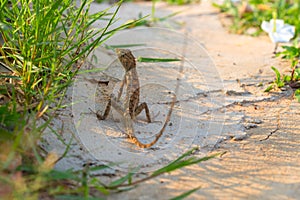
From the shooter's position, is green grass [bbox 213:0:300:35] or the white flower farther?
green grass [bbox 213:0:300:35]

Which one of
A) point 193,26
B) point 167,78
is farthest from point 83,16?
point 193,26

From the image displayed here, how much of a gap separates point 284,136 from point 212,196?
0.68m

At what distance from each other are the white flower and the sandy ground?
0.49 feet

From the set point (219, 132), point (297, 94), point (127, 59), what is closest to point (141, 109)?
point (127, 59)

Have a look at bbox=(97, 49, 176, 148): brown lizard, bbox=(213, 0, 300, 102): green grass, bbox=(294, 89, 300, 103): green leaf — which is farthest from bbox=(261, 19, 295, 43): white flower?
bbox=(97, 49, 176, 148): brown lizard

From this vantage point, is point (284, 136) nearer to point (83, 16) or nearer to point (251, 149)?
point (251, 149)

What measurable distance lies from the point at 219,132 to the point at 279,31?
1.38m

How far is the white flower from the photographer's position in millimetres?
3414

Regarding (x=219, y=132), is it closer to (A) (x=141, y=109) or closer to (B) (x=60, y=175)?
(A) (x=141, y=109)

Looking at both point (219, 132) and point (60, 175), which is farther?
point (219, 132)

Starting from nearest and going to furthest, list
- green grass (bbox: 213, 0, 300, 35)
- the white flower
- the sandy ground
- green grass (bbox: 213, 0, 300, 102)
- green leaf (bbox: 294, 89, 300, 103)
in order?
the sandy ground
green leaf (bbox: 294, 89, 300, 103)
the white flower
green grass (bbox: 213, 0, 300, 102)
green grass (bbox: 213, 0, 300, 35)

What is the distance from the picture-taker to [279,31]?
351cm

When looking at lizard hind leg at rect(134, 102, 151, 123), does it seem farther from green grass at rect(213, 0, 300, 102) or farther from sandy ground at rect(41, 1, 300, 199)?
green grass at rect(213, 0, 300, 102)

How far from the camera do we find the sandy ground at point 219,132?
6.61ft
